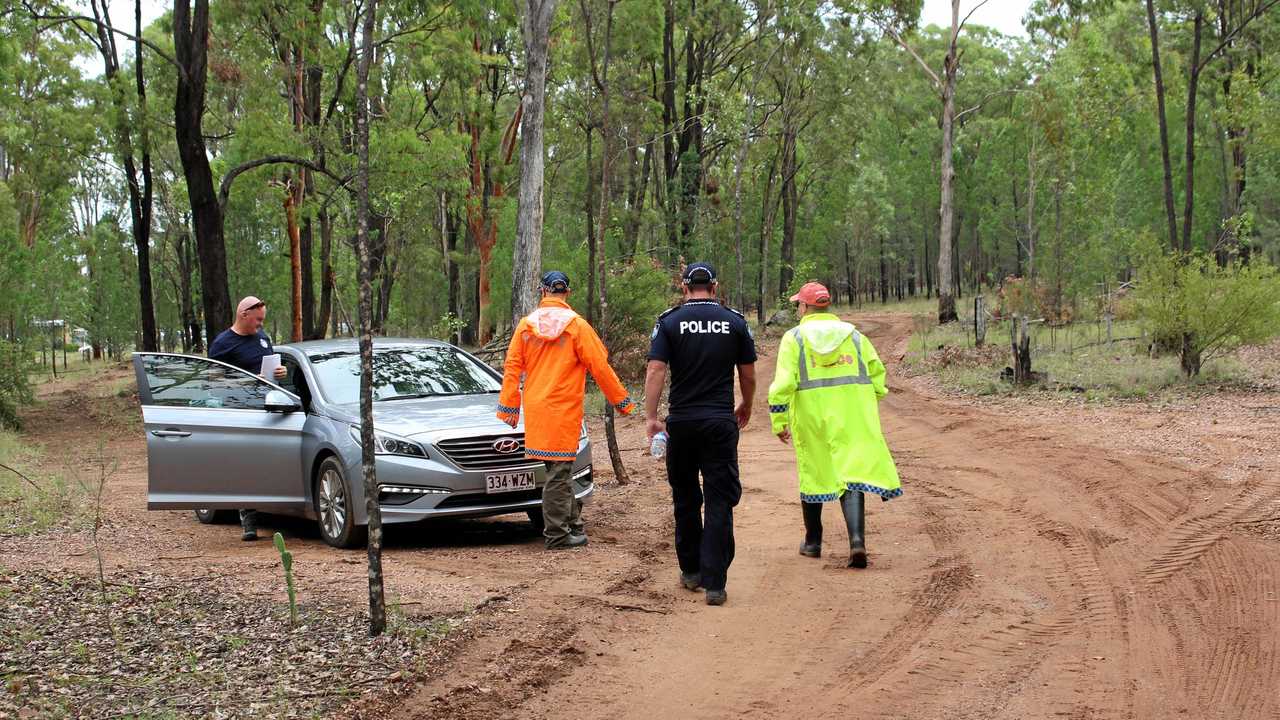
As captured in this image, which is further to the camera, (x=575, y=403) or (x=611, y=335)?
(x=611, y=335)

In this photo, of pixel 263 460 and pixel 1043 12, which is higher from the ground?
pixel 1043 12

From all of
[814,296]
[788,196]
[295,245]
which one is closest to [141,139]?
[295,245]

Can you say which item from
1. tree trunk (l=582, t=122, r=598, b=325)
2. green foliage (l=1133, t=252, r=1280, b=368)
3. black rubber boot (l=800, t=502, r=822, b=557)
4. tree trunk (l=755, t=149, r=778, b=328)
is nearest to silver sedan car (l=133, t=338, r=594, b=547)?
black rubber boot (l=800, t=502, r=822, b=557)

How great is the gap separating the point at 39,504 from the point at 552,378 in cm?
574

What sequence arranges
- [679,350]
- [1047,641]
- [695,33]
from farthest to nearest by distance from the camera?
1. [695,33]
2. [679,350]
3. [1047,641]

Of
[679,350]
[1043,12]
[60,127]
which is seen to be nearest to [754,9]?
[1043,12]

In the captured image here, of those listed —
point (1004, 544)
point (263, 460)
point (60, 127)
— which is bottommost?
point (1004, 544)

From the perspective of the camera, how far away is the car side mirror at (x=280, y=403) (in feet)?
29.4

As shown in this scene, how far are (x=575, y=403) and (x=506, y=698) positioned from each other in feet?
11.1

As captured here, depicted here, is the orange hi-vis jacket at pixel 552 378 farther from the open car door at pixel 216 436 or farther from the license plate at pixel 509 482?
the open car door at pixel 216 436

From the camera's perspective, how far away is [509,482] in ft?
27.9

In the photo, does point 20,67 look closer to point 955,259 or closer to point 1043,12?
point 1043,12

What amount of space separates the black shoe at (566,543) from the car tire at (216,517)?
3965 millimetres

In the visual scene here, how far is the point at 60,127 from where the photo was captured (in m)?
29.5
